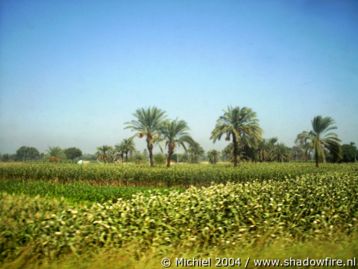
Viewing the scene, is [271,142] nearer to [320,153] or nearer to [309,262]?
[320,153]

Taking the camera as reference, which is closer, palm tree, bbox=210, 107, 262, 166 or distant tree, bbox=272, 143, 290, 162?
palm tree, bbox=210, 107, 262, 166

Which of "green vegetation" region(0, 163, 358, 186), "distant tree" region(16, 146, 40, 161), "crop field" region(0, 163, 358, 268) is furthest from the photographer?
"distant tree" region(16, 146, 40, 161)

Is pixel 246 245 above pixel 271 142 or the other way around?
the other way around

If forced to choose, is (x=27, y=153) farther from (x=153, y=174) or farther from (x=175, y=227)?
(x=175, y=227)

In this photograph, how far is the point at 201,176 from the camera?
2530 cm

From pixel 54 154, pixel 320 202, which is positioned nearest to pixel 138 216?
pixel 320 202

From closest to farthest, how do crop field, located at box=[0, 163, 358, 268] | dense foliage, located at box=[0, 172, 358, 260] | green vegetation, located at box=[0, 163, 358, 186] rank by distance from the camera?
1. crop field, located at box=[0, 163, 358, 268]
2. dense foliage, located at box=[0, 172, 358, 260]
3. green vegetation, located at box=[0, 163, 358, 186]

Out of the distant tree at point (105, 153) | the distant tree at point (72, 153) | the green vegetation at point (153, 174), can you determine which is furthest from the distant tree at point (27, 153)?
the green vegetation at point (153, 174)

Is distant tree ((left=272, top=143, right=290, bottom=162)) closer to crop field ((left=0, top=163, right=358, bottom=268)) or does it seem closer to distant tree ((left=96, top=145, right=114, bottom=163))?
distant tree ((left=96, top=145, right=114, bottom=163))

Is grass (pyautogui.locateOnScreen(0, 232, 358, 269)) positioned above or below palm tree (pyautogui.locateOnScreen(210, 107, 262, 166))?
below

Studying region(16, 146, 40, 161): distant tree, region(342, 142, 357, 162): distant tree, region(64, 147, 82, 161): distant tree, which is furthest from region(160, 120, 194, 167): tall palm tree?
region(16, 146, 40, 161): distant tree

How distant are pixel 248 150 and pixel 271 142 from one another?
12.9 metres

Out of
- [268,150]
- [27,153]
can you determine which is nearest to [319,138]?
[268,150]

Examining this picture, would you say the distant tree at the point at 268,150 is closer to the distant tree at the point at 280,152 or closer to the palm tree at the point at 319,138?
the distant tree at the point at 280,152
